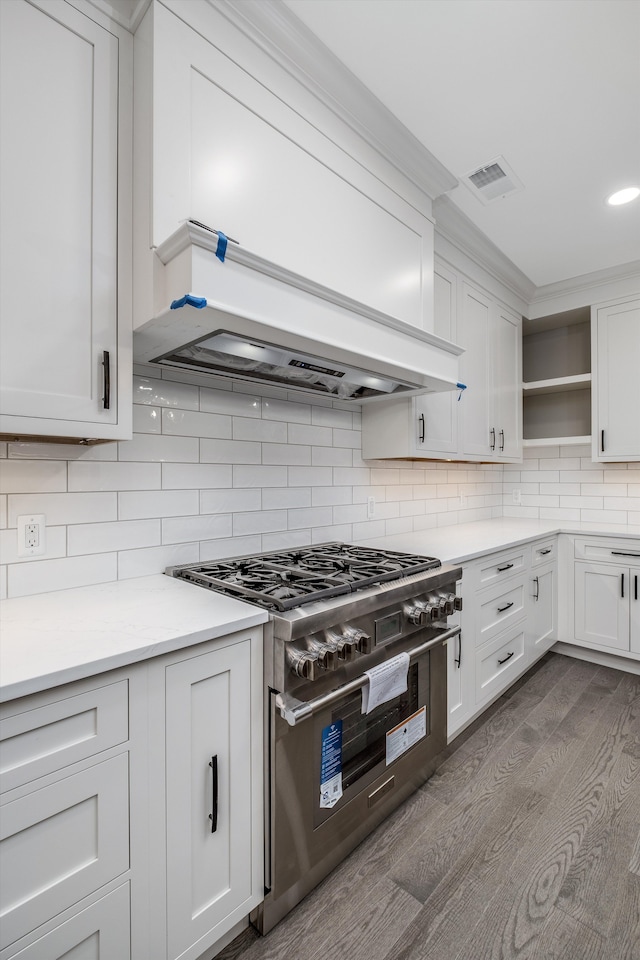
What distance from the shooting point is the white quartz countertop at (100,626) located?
895 mm

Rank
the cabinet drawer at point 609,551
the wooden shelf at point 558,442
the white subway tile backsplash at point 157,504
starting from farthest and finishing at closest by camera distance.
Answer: the wooden shelf at point 558,442, the cabinet drawer at point 609,551, the white subway tile backsplash at point 157,504

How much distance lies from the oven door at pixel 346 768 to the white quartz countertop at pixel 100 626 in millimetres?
329

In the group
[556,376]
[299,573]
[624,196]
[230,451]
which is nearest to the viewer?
[299,573]

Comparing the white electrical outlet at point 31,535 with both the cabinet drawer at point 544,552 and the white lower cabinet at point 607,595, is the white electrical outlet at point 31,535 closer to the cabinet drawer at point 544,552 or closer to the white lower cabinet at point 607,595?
the cabinet drawer at point 544,552

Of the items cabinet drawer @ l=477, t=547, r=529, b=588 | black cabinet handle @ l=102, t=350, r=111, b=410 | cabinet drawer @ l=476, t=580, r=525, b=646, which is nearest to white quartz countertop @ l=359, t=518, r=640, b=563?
cabinet drawer @ l=477, t=547, r=529, b=588

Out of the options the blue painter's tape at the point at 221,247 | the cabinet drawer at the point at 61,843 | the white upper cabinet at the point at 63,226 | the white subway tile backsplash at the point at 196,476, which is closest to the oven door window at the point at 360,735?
the cabinet drawer at the point at 61,843

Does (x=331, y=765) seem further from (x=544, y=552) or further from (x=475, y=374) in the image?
(x=475, y=374)

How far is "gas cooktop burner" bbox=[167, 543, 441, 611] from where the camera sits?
139 cm

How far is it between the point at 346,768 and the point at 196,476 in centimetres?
116

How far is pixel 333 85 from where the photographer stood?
1677 mm

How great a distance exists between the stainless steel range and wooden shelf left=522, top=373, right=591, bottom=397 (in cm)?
226

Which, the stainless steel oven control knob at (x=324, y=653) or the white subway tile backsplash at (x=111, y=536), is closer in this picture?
the stainless steel oven control knob at (x=324, y=653)

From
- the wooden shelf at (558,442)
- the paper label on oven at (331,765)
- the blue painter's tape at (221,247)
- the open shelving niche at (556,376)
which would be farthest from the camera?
the open shelving niche at (556,376)

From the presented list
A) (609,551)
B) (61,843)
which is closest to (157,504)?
(61,843)
